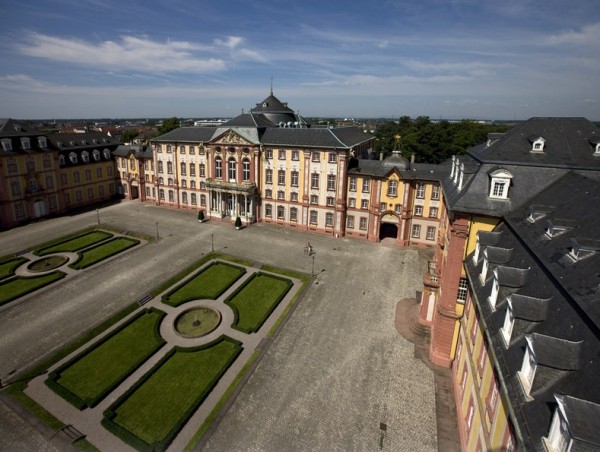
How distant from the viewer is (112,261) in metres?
44.0

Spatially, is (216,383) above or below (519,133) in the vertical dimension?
below

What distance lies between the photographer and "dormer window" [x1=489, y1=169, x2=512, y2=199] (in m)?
23.3

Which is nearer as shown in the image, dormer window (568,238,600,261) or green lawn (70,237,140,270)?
dormer window (568,238,600,261)

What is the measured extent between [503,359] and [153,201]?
69.7 meters

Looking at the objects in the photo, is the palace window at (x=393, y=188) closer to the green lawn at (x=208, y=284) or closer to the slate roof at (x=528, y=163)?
the slate roof at (x=528, y=163)

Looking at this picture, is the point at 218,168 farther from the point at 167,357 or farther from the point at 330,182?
the point at 167,357

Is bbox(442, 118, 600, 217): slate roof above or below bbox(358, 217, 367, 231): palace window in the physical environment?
above

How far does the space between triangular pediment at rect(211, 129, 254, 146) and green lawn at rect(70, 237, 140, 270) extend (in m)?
21.2

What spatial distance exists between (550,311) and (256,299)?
87.4 ft

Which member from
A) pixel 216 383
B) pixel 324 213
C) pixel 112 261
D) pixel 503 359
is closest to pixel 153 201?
pixel 112 261

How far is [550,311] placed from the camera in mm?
14469

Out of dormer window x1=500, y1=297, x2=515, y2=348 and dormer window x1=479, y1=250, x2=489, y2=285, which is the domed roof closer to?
dormer window x1=479, y1=250, x2=489, y2=285

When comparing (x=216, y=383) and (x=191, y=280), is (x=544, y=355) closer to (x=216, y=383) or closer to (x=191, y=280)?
(x=216, y=383)

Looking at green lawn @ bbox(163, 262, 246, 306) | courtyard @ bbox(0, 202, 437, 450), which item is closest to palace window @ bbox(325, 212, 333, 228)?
courtyard @ bbox(0, 202, 437, 450)
